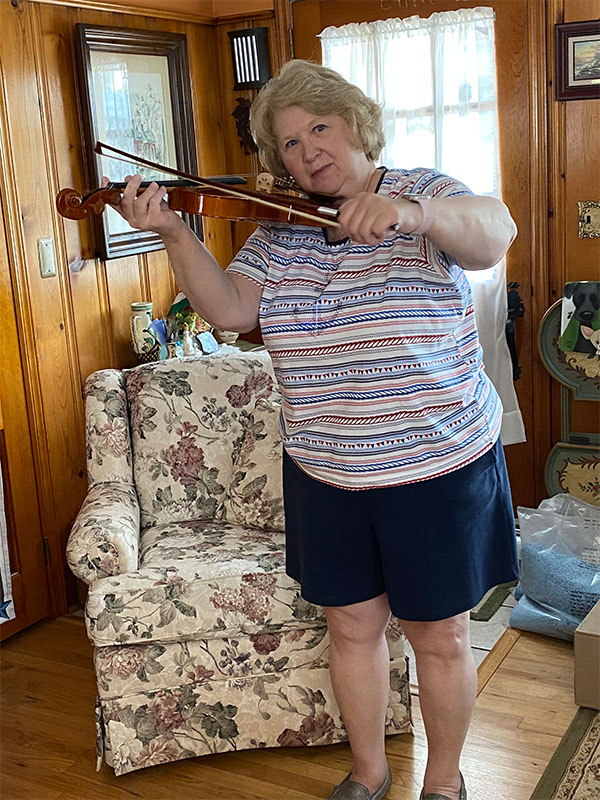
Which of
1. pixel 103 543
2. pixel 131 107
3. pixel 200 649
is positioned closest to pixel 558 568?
pixel 200 649

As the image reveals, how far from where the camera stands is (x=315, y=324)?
1.71 meters

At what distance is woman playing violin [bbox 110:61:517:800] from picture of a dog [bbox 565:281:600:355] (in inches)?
57.4

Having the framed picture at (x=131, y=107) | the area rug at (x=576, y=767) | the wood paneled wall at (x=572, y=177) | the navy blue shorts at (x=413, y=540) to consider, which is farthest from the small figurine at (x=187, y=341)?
the area rug at (x=576, y=767)

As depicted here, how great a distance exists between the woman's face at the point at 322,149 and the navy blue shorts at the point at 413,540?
555mm

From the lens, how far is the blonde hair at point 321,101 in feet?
5.63

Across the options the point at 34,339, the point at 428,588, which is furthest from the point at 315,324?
the point at 34,339

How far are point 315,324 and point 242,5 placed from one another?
231cm

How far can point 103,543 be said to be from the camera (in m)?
2.24

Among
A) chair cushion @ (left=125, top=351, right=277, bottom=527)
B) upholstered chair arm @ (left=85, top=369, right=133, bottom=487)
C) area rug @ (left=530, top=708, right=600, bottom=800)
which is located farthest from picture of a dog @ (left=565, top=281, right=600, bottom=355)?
upholstered chair arm @ (left=85, top=369, right=133, bottom=487)

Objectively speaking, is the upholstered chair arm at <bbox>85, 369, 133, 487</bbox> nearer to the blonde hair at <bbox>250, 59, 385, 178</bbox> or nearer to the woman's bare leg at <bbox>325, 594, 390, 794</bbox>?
the woman's bare leg at <bbox>325, 594, 390, 794</bbox>

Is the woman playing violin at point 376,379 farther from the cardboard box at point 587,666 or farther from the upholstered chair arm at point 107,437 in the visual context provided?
the upholstered chair arm at point 107,437

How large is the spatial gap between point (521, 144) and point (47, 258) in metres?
1.66

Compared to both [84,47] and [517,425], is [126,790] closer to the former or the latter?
[517,425]

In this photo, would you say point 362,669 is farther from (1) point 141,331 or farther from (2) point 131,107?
(2) point 131,107
